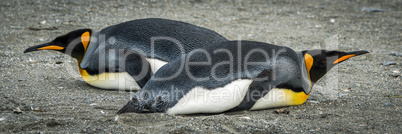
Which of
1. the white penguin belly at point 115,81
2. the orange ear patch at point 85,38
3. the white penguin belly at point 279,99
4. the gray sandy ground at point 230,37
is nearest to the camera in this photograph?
the gray sandy ground at point 230,37

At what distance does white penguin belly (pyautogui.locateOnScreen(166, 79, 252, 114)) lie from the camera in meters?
2.84

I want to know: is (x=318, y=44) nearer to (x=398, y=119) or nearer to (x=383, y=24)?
(x=383, y=24)

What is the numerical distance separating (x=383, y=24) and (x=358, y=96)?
329 cm

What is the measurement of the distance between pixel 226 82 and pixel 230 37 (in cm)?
292

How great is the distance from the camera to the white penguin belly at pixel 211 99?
2.84m

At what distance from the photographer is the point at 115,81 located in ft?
11.9

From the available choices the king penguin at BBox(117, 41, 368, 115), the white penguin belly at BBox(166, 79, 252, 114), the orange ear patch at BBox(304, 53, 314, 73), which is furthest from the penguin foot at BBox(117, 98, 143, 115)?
the orange ear patch at BBox(304, 53, 314, 73)

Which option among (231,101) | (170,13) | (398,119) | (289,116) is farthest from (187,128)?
(170,13)

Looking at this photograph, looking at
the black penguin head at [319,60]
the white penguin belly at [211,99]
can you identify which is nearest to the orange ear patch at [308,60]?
the black penguin head at [319,60]

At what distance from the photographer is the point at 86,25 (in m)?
6.06

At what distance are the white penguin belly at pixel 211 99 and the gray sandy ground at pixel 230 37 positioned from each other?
0.08m

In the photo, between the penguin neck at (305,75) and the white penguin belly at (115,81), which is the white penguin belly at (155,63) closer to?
the white penguin belly at (115,81)

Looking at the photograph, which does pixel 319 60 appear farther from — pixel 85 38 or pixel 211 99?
pixel 85 38

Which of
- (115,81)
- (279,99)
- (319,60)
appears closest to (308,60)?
(319,60)
